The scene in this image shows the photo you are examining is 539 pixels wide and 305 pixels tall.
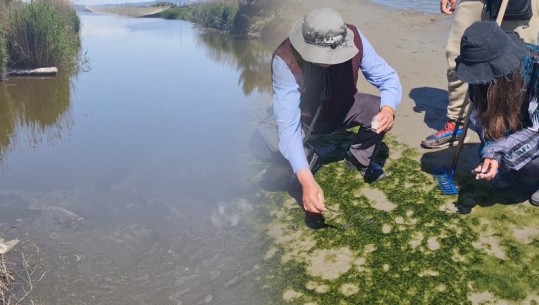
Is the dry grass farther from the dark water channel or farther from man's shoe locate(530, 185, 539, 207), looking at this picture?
man's shoe locate(530, 185, 539, 207)

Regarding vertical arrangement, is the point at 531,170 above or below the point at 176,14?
above

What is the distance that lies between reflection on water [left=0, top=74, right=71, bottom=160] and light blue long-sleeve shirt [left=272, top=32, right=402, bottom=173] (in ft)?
9.37

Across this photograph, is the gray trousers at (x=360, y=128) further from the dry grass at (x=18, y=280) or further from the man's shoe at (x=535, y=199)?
the dry grass at (x=18, y=280)

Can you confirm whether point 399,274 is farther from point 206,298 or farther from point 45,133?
point 45,133

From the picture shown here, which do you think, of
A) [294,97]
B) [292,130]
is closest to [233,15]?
[294,97]

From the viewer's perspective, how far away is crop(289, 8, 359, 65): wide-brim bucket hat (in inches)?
99.7

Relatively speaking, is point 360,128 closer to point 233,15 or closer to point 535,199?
point 535,199

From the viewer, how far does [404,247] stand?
2.62 m

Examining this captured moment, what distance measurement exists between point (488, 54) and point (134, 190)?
2.37 m

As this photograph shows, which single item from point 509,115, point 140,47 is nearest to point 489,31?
point 509,115

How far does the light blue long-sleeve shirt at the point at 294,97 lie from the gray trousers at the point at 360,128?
23 centimetres

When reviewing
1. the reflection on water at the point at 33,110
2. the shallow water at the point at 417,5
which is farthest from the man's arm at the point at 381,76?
the shallow water at the point at 417,5

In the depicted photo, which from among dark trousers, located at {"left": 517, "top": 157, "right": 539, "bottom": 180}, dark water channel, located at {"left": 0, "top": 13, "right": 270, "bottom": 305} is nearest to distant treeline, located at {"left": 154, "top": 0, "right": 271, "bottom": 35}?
dark water channel, located at {"left": 0, "top": 13, "right": 270, "bottom": 305}

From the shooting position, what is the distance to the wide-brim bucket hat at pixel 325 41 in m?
2.53
